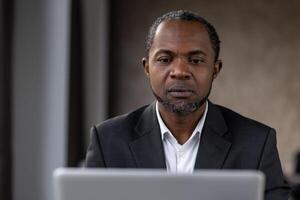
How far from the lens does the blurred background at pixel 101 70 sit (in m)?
2.90

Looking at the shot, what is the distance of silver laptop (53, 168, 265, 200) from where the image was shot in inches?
29.3

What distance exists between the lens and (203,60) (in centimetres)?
102

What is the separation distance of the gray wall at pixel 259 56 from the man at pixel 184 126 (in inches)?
114

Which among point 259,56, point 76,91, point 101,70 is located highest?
point 259,56

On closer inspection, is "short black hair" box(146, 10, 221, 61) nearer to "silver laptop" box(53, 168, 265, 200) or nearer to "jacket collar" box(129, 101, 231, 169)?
"jacket collar" box(129, 101, 231, 169)

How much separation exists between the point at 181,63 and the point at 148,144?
190 mm

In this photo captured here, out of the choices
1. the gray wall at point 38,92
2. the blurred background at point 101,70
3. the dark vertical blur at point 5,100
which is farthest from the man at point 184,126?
the gray wall at point 38,92

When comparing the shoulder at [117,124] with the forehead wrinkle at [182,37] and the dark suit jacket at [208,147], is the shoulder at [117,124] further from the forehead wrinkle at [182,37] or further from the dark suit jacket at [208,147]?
the forehead wrinkle at [182,37]

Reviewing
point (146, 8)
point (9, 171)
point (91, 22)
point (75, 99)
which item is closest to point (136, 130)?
point (9, 171)

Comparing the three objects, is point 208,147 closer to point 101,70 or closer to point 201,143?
point 201,143

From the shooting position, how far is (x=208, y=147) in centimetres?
110

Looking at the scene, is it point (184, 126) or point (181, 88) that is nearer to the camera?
point (181, 88)

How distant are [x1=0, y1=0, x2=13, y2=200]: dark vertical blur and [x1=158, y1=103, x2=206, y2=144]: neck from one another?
1575mm

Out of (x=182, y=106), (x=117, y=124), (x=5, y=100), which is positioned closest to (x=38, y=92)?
(x=5, y=100)
